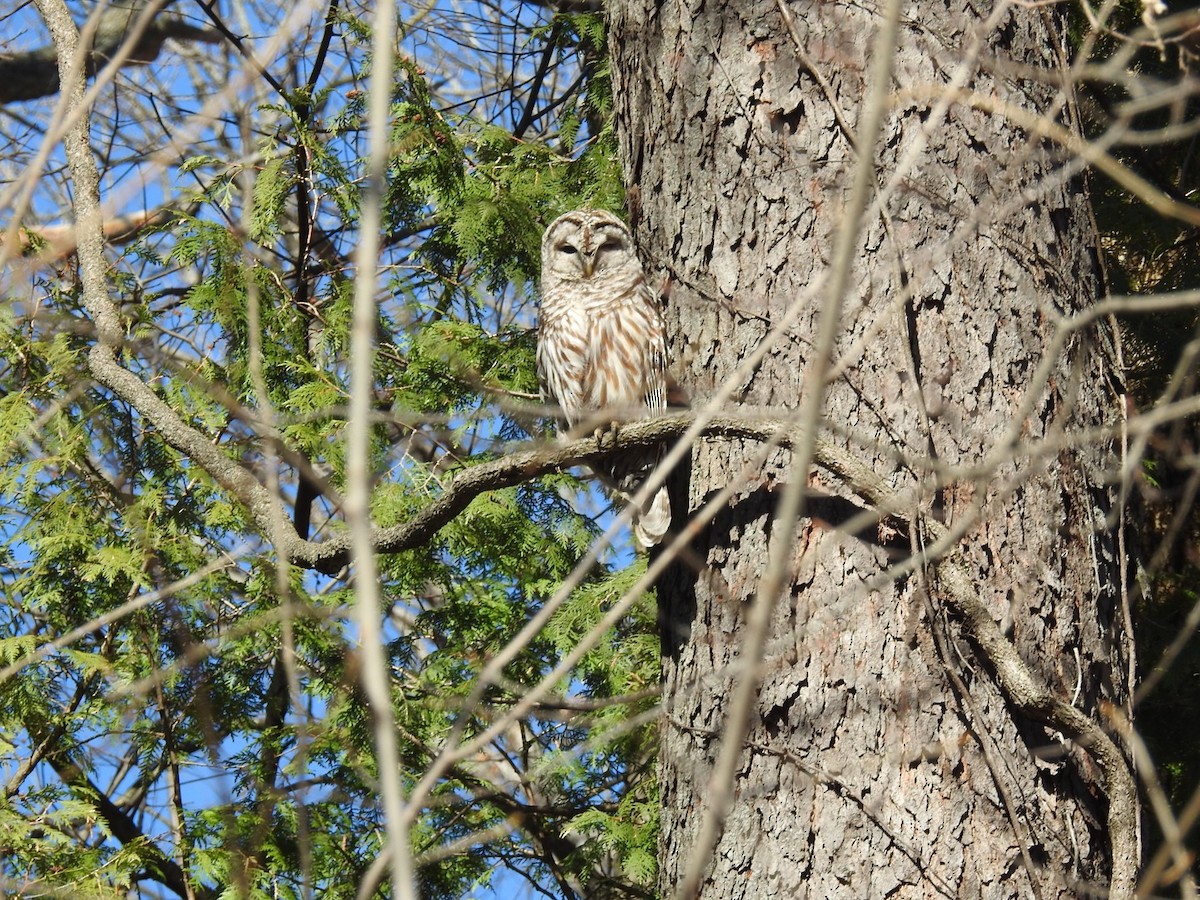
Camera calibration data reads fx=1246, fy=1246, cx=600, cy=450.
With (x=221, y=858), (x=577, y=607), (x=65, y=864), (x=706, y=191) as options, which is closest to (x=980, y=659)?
(x=706, y=191)

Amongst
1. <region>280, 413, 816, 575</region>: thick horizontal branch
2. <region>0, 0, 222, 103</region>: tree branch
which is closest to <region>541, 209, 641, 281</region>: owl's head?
<region>280, 413, 816, 575</region>: thick horizontal branch

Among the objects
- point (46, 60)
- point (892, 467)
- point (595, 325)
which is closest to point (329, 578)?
point (595, 325)

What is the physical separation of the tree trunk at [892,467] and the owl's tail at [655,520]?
48cm

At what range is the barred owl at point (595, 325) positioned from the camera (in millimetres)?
4418

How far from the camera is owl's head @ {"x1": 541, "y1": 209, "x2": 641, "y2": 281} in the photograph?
181 inches

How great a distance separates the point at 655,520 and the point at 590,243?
1.31 metres

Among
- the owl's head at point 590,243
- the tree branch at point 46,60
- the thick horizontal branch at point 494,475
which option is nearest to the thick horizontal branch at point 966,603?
the thick horizontal branch at point 494,475

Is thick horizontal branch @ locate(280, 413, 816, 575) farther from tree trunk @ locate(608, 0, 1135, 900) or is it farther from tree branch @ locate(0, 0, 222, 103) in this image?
tree branch @ locate(0, 0, 222, 103)

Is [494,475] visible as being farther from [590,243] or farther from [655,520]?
[590,243]

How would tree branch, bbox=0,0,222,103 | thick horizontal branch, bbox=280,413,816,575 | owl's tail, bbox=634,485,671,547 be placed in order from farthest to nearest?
tree branch, bbox=0,0,222,103 → owl's tail, bbox=634,485,671,547 → thick horizontal branch, bbox=280,413,816,575

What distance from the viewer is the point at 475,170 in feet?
16.4

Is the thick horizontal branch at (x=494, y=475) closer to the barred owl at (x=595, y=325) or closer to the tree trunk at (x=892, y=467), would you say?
the tree trunk at (x=892, y=467)

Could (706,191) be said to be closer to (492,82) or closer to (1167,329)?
(1167,329)

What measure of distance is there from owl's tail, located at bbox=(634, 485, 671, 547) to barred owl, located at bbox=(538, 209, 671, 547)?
1.46 ft
